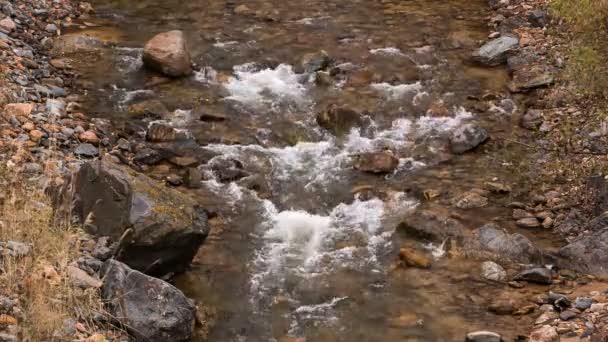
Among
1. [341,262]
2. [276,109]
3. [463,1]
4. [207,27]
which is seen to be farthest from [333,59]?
[341,262]

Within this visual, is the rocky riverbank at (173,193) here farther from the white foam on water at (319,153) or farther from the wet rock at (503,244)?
the white foam on water at (319,153)

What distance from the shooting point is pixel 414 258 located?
9797 mm

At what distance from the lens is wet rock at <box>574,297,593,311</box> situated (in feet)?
27.0

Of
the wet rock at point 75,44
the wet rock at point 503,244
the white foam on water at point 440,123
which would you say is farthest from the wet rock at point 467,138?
the wet rock at point 75,44

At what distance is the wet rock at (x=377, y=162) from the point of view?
39.1ft

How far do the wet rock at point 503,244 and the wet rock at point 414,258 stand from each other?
2.15ft

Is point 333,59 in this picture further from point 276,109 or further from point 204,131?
point 204,131

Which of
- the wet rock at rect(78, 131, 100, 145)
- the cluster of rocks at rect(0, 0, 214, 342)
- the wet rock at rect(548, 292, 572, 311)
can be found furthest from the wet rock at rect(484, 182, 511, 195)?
the wet rock at rect(78, 131, 100, 145)

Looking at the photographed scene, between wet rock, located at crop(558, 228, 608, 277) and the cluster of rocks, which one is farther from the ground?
the cluster of rocks

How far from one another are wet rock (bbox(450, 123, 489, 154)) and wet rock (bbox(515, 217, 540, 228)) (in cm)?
214

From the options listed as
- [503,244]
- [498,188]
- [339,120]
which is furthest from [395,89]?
[503,244]

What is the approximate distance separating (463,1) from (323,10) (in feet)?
12.0

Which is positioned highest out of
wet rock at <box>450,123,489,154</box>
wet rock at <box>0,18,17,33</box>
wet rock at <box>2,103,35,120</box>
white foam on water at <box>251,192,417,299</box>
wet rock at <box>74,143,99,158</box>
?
wet rock at <box>0,18,17,33</box>

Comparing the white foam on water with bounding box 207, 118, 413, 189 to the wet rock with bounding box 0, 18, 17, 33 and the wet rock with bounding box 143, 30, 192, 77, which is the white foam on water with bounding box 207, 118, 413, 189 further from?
the wet rock with bounding box 0, 18, 17, 33
